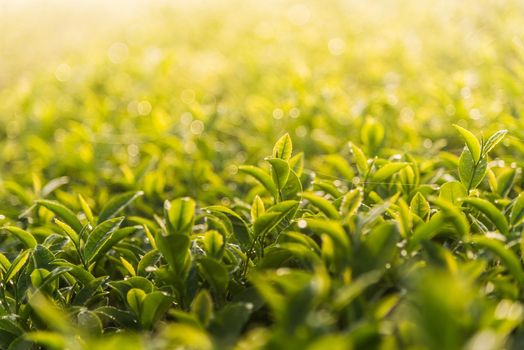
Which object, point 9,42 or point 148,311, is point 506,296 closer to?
point 148,311

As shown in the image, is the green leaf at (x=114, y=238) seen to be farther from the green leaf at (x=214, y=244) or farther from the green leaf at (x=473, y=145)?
the green leaf at (x=473, y=145)

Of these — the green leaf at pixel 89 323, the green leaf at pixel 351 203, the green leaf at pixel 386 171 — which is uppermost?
the green leaf at pixel 351 203

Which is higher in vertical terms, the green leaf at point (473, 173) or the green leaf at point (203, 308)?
the green leaf at point (473, 173)

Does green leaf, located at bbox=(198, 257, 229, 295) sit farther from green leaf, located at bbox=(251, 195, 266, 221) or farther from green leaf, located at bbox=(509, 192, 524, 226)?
green leaf, located at bbox=(509, 192, 524, 226)

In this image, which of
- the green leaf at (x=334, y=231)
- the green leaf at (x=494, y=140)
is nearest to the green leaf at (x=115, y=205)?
the green leaf at (x=334, y=231)

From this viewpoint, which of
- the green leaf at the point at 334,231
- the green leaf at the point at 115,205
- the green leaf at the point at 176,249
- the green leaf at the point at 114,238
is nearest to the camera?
the green leaf at the point at 334,231

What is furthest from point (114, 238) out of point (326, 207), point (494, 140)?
point (494, 140)

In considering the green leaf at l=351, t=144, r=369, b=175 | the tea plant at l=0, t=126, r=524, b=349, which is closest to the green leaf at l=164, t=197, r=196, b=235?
the tea plant at l=0, t=126, r=524, b=349
